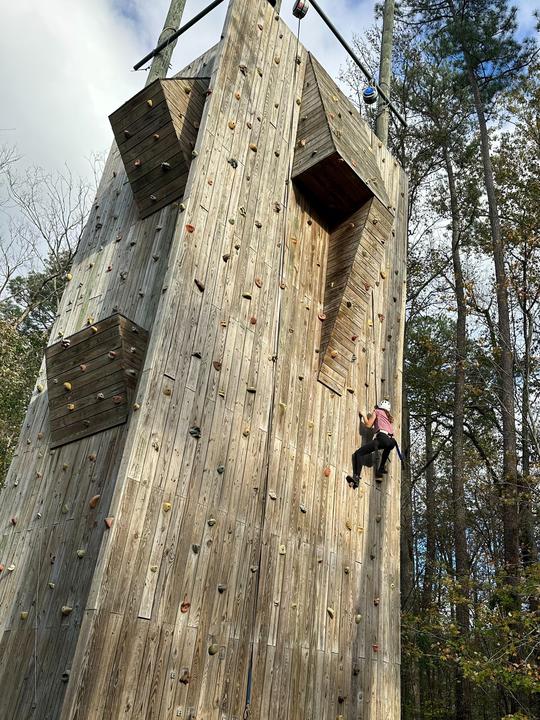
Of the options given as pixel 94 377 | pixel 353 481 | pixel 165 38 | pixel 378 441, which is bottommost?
pixel 353 481

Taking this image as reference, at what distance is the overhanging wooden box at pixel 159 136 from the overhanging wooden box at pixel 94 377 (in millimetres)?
1623

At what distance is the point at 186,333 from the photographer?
15.1 ft

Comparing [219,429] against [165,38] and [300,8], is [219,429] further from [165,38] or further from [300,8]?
[165,38]

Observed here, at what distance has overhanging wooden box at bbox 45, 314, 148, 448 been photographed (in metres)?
4.69

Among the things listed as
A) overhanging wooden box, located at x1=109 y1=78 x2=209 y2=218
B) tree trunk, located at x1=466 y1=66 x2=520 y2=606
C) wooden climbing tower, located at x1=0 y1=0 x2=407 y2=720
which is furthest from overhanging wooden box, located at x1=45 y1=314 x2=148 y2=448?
tree trunk, located at x1=466 y1=66 x2=520 y2=606

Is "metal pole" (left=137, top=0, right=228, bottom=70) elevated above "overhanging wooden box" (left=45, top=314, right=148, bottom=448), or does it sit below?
above

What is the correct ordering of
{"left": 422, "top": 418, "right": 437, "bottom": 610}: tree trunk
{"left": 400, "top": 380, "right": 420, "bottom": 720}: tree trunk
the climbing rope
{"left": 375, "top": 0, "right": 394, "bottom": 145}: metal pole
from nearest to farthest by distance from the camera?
the climbing rope
{"left": 375, "top": 0, "right": 394, "bottom": 145}: metal pole
{"left": 400, "top": 380, "right": 420, "bottom": 720}: tree trunk
{"left": 422, "top": 418, "right": 437, "bottom": 610}: tree trunk

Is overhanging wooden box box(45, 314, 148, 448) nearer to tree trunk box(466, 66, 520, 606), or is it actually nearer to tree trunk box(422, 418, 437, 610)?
tree trunk box(466, 66, 520, 606)

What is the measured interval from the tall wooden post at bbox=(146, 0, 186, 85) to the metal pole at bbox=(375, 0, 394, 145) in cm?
309

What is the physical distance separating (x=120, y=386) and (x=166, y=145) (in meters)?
2.52

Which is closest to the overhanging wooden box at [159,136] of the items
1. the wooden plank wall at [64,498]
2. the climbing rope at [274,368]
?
the wooden plank wall at [64,498]

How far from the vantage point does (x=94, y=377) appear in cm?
491

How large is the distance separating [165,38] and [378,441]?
6.90 m

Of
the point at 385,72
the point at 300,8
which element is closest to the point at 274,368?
the point at 300,8
